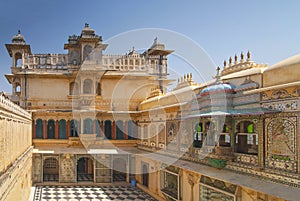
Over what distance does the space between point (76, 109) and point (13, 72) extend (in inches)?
193

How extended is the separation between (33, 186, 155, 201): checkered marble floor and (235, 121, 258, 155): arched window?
6.81 meters

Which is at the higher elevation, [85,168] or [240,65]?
[240,65]

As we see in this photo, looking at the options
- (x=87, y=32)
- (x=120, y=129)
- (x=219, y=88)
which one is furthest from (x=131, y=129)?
(x=219, y=88)

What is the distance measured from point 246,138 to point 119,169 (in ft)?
38.5

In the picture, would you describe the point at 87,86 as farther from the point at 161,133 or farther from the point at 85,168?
the point at 161,133

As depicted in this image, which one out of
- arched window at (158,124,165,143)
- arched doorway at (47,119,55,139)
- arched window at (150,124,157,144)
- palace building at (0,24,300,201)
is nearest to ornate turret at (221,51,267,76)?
palace building at (0,24,300,201)

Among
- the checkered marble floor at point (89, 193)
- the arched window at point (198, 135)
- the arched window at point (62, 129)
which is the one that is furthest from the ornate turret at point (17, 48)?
the arched window at point (198, 135)

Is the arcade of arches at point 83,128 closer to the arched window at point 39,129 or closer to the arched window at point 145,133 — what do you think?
the arched window at point 39,129

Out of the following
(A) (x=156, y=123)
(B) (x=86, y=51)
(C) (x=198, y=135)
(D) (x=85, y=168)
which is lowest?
(D) (x=85, y=168)

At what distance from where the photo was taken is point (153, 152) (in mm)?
16891

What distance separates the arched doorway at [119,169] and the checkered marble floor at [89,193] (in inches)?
72.8

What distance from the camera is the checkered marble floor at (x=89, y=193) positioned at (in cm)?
1559

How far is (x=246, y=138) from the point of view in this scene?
10.0m

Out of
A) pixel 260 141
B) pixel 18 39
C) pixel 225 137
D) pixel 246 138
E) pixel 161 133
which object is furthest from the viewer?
pixel 18 39
